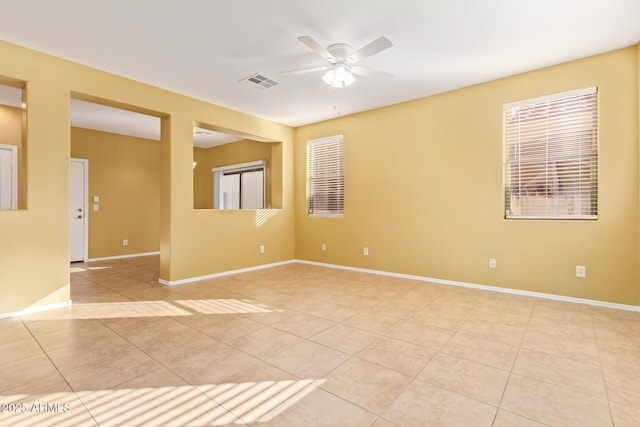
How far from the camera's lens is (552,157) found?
3631mm

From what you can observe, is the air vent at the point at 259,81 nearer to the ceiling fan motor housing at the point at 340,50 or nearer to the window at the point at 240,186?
the ceiling fan motor housing at the point at 340,50

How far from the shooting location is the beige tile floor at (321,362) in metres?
1.63

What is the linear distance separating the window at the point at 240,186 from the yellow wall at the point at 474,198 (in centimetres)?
155

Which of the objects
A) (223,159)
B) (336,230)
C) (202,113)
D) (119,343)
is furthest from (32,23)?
(223,159)

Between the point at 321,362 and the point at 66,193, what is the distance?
333 cm

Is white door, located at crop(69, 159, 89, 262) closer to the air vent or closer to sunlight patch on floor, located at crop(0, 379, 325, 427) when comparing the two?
the air vent

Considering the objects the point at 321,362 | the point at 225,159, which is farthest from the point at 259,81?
the point at 225,159

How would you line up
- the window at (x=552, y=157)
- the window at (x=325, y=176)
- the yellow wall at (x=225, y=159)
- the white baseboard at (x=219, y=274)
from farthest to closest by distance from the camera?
the yellow wall at (x=225, y=159)
the window at (x=325, y=176)
the white baseboard at (x=219, y=274)
the window at (x=552, y=157)

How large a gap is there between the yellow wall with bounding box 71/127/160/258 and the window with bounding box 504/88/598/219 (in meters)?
7.09

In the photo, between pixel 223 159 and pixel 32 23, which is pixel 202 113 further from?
pixel 223 159

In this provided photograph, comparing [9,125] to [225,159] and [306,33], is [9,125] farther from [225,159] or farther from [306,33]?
[306,33]

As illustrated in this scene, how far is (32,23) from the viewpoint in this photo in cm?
275

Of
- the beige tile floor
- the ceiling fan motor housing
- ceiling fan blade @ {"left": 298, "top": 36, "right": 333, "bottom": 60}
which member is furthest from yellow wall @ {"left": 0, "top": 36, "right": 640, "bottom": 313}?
ceiling fan blade @ {"left": 298, "top": 36, "right": 333, "bottom": 60}

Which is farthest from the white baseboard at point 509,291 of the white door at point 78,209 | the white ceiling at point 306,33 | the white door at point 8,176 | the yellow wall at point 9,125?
the yellow wall at point 9,125
